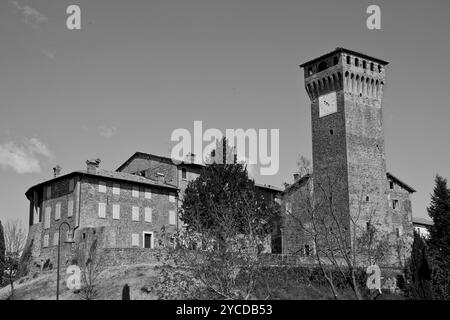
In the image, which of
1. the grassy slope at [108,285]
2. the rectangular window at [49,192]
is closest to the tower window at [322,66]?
the grassy slope at [108,285]

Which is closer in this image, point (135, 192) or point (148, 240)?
point (135, 192)

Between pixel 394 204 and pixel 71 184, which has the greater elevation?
pixel 71 184

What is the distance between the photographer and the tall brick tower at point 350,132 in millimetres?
47906

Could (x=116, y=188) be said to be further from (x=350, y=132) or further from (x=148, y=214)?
(x=350, y=132)

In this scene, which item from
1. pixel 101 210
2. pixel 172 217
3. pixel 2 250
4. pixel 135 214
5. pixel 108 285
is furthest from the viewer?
pixel 172 217

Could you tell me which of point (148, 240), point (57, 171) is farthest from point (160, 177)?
point (57, 171)

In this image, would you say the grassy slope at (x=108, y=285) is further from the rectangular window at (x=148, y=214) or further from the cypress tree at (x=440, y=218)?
the cypress tree at (x=440, y=218)

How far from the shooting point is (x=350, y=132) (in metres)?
48.6

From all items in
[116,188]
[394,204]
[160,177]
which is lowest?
[394,204]

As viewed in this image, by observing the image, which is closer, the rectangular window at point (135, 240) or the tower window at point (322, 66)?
the rectangular window at point (135, 240)

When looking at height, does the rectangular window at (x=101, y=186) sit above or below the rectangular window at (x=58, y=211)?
above

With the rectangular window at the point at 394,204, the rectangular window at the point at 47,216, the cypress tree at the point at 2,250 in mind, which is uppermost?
the rectangular window at the point at 394,204

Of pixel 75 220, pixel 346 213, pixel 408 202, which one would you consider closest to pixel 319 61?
pixel 346 213

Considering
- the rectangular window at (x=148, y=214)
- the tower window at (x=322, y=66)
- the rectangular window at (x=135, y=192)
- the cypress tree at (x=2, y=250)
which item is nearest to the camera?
the cypress tree at (x=2, y=250)
